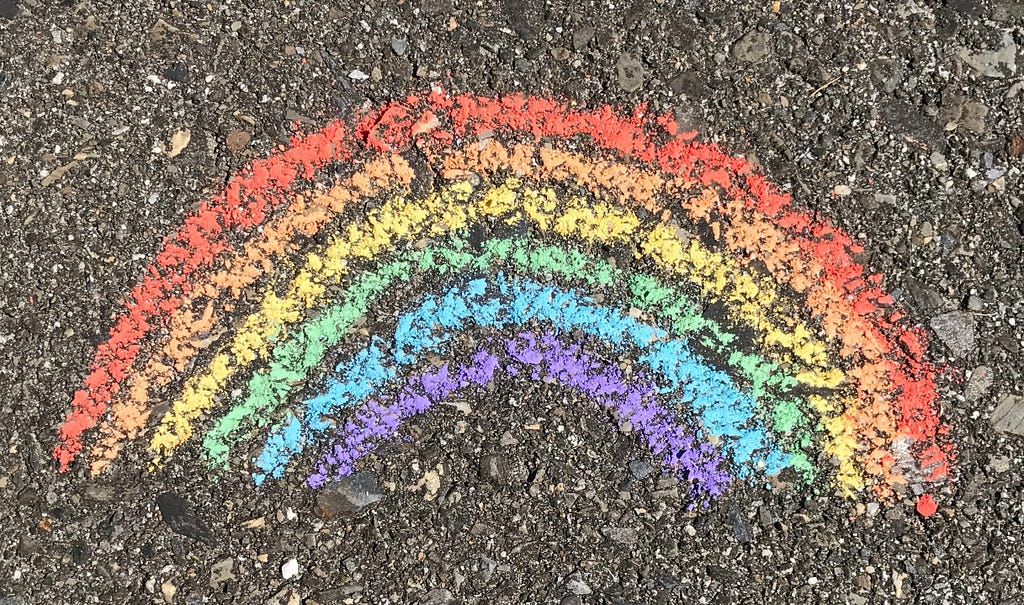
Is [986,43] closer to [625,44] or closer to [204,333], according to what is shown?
[625,44]

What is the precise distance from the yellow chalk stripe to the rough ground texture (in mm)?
264

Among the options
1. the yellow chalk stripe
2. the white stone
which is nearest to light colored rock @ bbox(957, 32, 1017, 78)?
the yellow chalk stripe

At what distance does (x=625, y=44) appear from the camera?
2.25 meters

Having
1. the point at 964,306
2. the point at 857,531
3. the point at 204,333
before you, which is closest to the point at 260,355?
the point at 204,333

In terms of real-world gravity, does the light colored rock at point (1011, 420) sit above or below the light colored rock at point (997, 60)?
below

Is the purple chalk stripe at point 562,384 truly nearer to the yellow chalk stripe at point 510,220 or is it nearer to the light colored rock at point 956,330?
the yellow chalk stripe at point 510,220

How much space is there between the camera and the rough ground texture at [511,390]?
2111 mm

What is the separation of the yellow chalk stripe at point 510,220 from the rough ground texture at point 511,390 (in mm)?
264

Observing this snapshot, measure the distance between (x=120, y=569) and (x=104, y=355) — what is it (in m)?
0.60

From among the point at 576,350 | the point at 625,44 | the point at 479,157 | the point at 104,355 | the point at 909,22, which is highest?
the point at 909,22

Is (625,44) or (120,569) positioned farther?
(625,44)

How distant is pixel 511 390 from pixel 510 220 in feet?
1.60

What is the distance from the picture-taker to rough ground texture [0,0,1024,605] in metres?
2.11

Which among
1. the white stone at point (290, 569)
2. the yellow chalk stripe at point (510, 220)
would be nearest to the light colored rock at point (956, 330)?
the yellow chalk stripe at point (510, 220)
